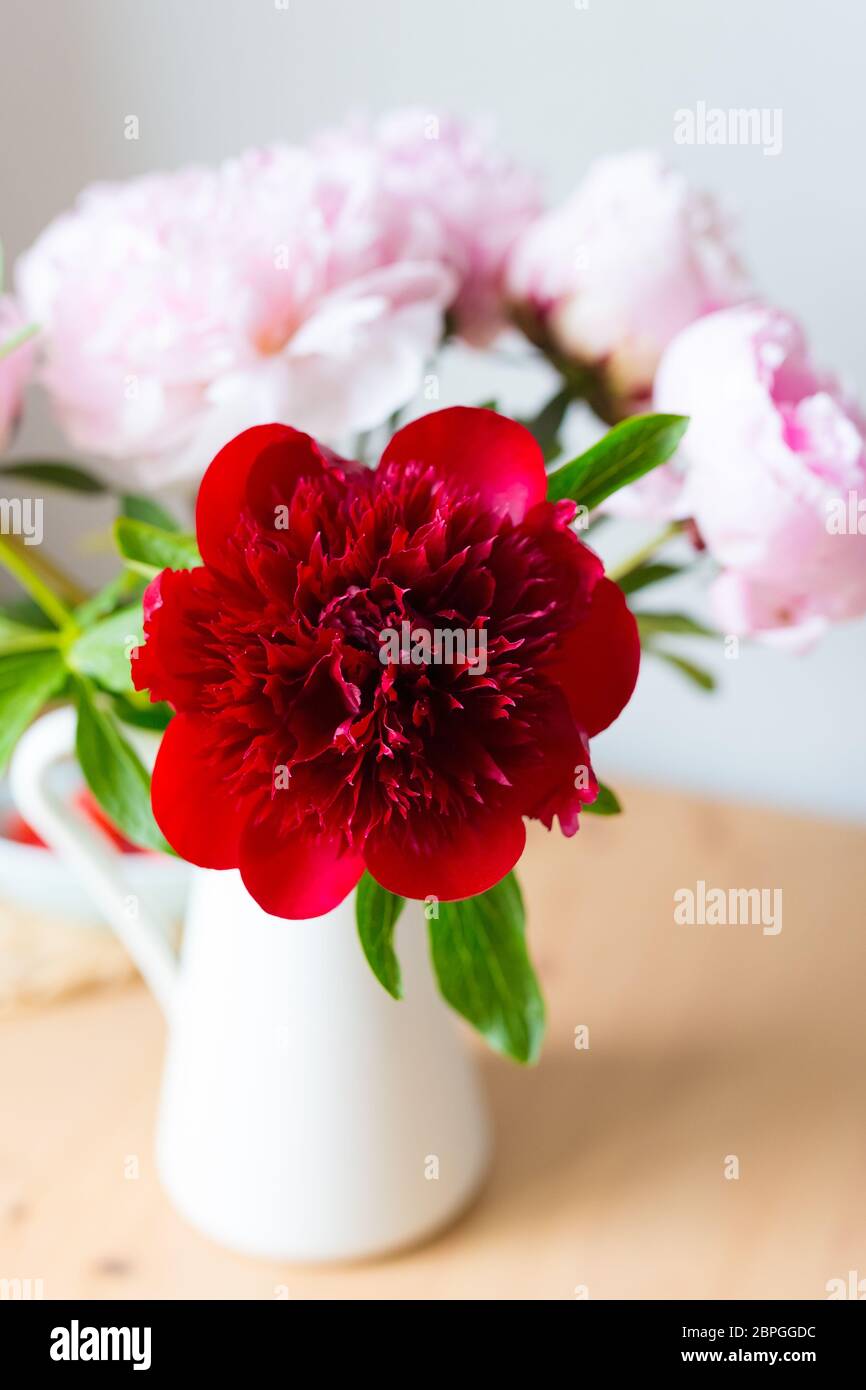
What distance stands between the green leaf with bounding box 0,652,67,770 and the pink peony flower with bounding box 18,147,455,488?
84 millimetres

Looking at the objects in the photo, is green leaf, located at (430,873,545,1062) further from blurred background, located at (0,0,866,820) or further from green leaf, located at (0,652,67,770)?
blurred background, located at (0,0,866,820)

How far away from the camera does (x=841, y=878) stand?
85 centimetres

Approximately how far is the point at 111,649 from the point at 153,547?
0.15 feet

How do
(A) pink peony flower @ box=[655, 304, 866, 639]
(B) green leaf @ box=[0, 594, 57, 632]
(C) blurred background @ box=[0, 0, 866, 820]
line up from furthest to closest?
(C) blurred background @ box=[0, 0, 866, 820]
(B) green leaf @ box=[0, 594, 57, 632]
(A) pink peony flower @ box=[655, 304, 866, 639]

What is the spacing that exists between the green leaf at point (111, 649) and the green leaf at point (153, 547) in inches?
1.0

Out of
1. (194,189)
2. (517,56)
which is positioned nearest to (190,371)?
(194,189)

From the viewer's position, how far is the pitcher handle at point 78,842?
0.51 meters

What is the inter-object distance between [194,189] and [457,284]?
0.10 meters

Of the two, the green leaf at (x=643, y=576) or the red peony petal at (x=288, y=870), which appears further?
the green leaf at (x=643, y=576)

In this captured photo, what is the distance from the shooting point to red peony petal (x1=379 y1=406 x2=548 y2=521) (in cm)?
35

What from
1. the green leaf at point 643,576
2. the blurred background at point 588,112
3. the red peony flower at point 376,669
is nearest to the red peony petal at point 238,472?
the red peony flower at point 376,669

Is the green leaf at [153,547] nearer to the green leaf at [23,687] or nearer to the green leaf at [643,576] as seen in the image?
the green leaf at [23,687]

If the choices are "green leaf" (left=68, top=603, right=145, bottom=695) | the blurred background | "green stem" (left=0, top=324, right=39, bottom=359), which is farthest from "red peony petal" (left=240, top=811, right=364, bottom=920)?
the blurred background
